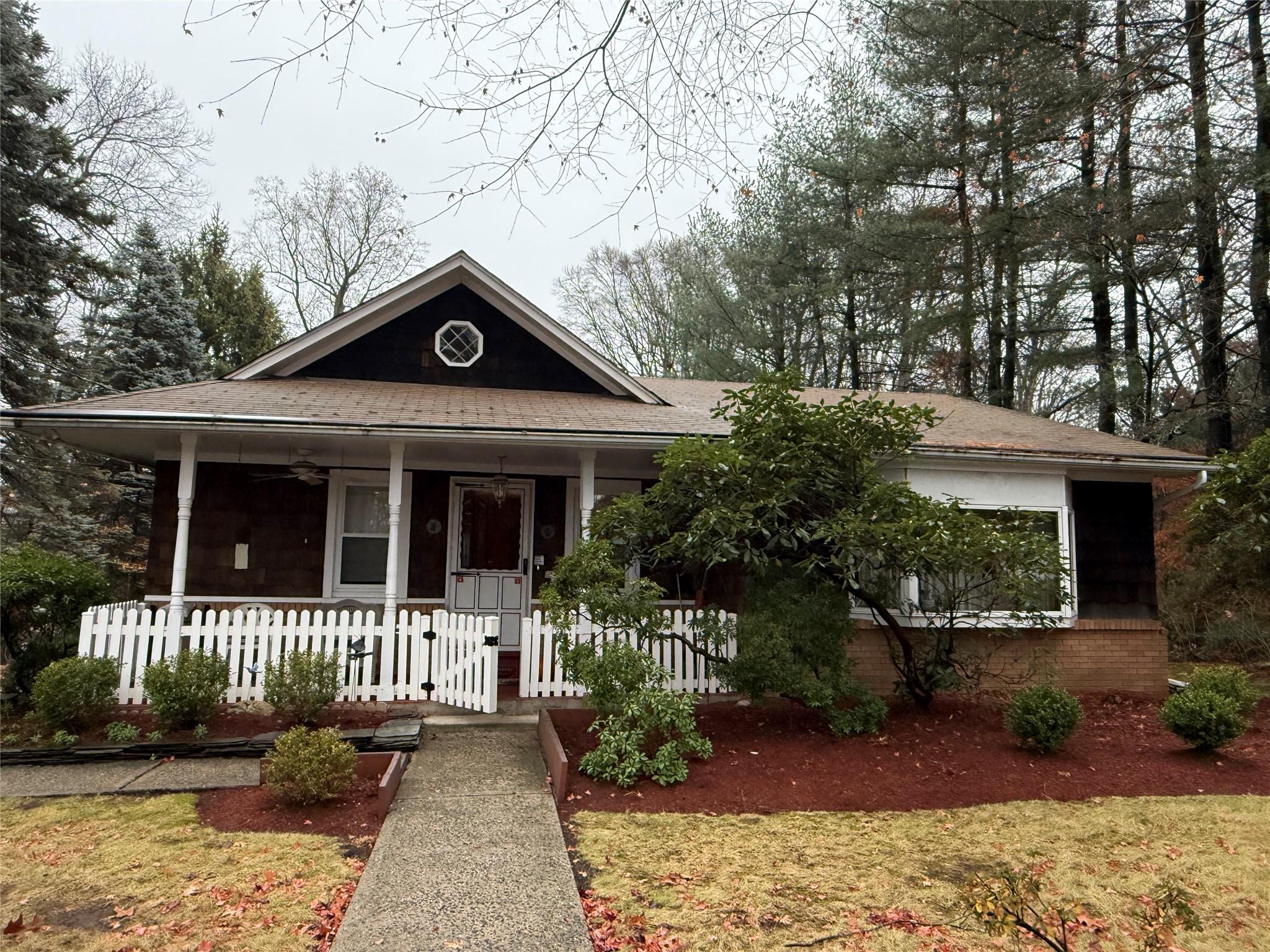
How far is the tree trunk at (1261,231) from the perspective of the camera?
12391 mm

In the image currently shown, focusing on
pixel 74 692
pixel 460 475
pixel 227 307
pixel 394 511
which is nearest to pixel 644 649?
pixel 394 511

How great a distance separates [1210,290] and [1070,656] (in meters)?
10.00

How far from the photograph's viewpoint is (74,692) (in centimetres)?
714

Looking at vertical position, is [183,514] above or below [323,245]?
below

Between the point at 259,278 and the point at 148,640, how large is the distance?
22679 millimetres

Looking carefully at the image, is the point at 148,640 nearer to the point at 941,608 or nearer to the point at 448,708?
the point at 448,708

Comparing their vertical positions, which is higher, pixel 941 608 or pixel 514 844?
pixel 941 608

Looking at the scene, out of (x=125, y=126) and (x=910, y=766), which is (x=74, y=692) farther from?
(x=125, y=126)

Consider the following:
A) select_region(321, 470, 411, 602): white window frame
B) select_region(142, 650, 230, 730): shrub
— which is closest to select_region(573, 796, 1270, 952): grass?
select_region(142, 650, 230, 730): shrub

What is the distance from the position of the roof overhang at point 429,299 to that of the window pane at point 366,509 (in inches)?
81.1

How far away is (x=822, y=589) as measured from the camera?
811 cm

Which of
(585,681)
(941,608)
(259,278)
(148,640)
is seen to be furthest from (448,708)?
(259,278)

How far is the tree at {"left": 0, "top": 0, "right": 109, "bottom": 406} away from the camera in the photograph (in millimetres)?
15320

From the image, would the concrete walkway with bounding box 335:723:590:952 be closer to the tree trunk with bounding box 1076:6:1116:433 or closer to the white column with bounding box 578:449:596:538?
the white column with bounding box 578:449:596:538
